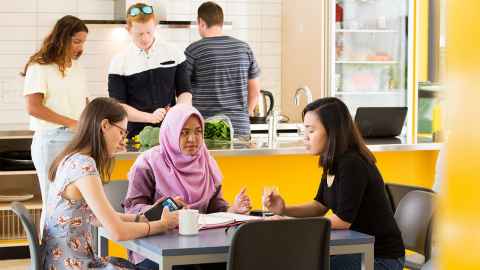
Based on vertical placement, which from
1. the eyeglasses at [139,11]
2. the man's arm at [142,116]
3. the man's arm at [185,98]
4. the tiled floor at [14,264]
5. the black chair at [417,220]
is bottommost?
the tiled floor at [14,264]

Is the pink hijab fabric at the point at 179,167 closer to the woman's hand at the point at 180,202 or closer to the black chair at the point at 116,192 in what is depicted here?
the woman's hand at the point at 180,202

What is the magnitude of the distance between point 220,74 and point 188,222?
8.41 feet

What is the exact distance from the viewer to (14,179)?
19.6ft

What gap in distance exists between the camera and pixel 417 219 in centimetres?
321

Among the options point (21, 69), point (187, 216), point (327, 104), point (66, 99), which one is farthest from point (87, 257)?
point (21, 69)

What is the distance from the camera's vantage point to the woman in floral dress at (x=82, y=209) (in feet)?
8.69

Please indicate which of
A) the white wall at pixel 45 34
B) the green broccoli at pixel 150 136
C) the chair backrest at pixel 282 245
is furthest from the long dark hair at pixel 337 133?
the white wall at pixel 45 34

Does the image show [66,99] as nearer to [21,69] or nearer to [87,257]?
[87,257]

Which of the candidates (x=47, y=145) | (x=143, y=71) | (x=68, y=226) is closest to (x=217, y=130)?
(x=143, y=71)

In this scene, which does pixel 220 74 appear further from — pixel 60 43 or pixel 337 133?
pixel 337 133

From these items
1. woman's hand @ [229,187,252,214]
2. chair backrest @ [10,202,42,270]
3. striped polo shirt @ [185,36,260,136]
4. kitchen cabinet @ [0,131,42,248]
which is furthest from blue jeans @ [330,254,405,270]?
kitchen cabinet @ [0,131,42,248]

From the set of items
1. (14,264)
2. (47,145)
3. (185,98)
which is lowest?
Result: (14,264)

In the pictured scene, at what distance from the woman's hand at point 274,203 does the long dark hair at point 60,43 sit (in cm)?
184

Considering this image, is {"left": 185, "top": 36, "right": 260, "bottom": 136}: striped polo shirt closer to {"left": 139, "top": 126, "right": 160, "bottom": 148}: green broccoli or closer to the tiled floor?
{"left": 139, "top": 126, "right": 160, "bottom": 148}: green broccoli
